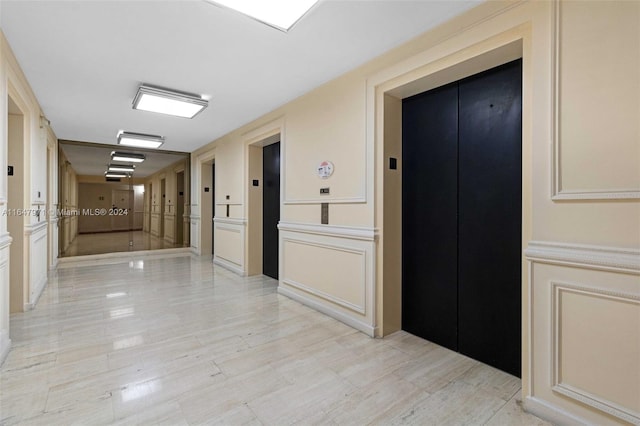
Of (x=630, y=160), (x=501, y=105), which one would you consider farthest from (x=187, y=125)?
(x=630, y=160)

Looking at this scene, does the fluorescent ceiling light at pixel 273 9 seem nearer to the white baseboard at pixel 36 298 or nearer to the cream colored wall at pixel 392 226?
the cream colored wall at pixel 392 226

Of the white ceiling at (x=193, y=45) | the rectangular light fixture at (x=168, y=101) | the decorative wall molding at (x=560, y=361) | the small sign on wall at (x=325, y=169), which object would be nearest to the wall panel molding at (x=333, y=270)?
the small sign on wall at (x=325, y=169)

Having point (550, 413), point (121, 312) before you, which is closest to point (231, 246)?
point (121, 312)

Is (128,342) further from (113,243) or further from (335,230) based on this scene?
(113,243)

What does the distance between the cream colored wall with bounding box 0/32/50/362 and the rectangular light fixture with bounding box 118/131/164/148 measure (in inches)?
48.8

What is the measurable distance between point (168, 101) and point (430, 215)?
3.34 meters

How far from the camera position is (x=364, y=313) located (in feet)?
10.0

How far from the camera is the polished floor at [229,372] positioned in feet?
6.07

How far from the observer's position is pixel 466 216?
2580 millimetres

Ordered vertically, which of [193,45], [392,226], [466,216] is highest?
[193,45]

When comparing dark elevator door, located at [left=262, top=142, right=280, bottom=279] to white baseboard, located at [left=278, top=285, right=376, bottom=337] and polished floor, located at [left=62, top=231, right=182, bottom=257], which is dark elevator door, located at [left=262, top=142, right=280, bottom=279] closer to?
white baseboard, located at [left=278, top=285, right=376, bottom=337]

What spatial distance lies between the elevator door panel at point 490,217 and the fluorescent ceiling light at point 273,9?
57.5 inches

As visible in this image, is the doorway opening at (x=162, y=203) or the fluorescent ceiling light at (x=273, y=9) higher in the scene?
the fluorescent ceiling light at (x=273, y=9)

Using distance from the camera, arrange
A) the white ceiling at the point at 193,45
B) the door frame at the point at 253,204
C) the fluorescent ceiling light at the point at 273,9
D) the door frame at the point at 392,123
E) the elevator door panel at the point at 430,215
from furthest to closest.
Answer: the door frame at the point at 253,204 < the elevator door panel at the point at 430,215 < the door frame at the point at 392,123 < the white ceiling at the point at 193,45 < the fluorescent ceiling light at the point at 273,9
